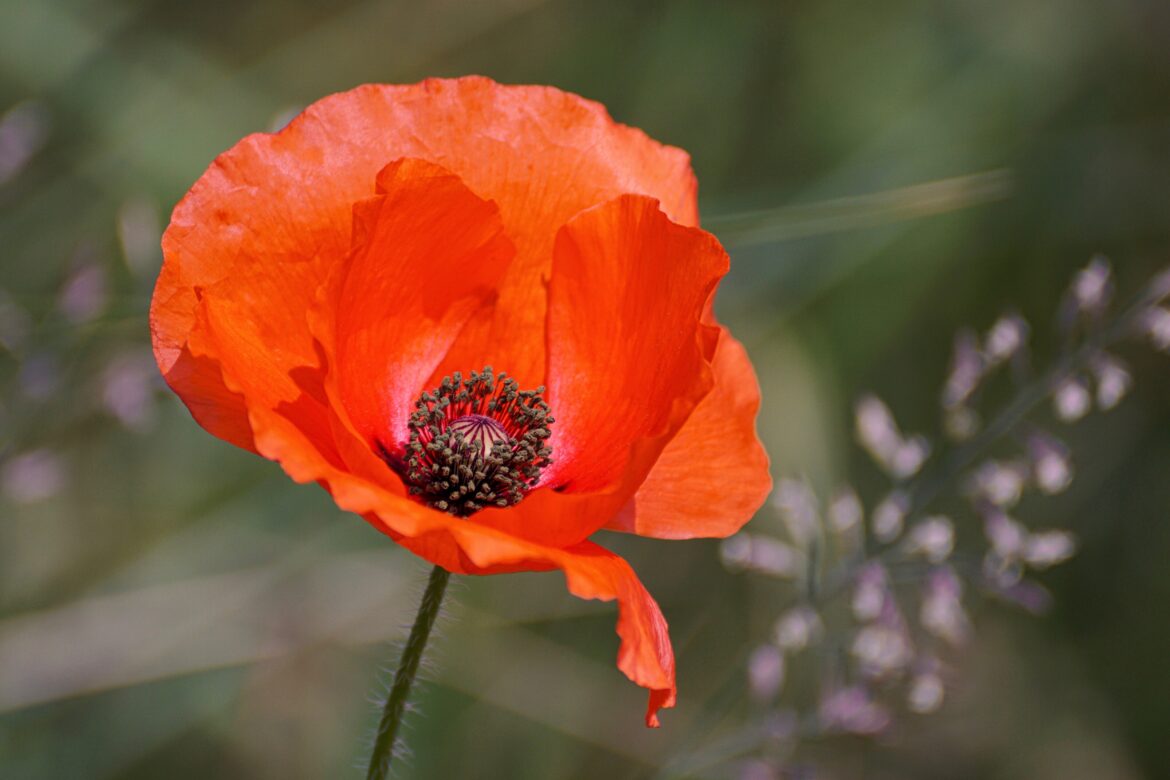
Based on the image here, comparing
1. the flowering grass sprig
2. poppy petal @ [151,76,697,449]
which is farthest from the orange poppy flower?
the flowering grass sprig

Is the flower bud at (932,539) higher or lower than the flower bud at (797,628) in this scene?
higher

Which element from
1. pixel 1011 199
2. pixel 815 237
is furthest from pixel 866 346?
pixel 1011 199

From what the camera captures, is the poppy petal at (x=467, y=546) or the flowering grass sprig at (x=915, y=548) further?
the flowering grass sprig at (x=915, y=548)

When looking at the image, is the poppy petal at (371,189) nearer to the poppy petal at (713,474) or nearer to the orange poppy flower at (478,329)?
the orange poppy flower at (478,329)

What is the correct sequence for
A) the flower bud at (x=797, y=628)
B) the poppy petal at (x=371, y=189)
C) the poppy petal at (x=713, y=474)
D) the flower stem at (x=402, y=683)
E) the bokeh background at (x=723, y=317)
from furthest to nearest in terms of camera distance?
the bokeh background at (x=723, y=317)
the flower bud at (x=797, y=628)
the poppy petal at (x=713, y=474)
the poppy petal at (x=371, y=189)
the flower stem at (x=402, y=683)

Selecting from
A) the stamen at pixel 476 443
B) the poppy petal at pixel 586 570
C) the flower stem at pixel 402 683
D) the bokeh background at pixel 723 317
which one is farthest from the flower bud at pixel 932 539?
the flower stem at pixel 402 683

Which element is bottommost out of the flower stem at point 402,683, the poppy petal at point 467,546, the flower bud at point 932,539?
the flower stem at point 402,683

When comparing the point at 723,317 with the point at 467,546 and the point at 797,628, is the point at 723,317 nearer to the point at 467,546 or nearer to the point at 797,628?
the point at 797,628

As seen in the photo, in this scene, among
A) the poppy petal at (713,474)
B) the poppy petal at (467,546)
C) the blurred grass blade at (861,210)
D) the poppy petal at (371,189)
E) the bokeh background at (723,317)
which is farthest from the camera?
the bokeh background at (723,317)
